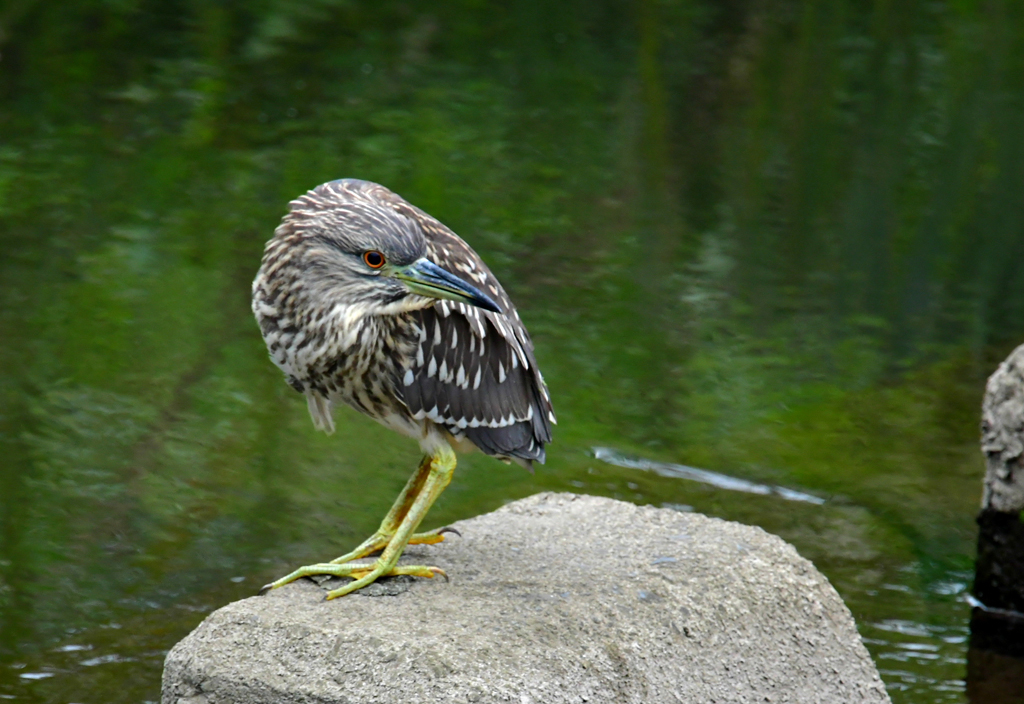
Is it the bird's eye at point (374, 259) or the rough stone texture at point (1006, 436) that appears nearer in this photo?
the bird's eye at point (374, 259)

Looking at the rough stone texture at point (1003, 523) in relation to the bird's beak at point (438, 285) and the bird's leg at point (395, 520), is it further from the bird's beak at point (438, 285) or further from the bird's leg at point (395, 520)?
the bird's beak at point (438, 285)

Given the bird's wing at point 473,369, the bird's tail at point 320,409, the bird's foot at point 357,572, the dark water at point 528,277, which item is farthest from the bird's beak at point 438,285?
the dark water at point 528,277

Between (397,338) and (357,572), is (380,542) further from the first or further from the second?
(397,338)

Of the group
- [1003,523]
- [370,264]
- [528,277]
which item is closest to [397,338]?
[370,264]

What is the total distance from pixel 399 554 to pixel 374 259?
900 millimetres

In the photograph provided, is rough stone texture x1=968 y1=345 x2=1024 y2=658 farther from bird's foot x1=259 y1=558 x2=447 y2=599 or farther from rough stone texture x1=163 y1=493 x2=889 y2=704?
bird's foot x1=259 y1=558 x2=447 y2=599

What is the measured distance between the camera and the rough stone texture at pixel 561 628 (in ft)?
Answer: 11.8

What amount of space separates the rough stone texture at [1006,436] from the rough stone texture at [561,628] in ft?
4.78

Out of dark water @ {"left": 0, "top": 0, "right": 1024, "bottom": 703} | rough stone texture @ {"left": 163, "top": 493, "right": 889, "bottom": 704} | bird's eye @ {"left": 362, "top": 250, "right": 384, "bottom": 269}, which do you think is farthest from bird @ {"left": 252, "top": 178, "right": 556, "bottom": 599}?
dark water @ {"left": 0, "top": 0, "right": 1024, "bottom": 703}

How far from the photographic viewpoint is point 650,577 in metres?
4.10

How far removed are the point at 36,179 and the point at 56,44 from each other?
3.34m

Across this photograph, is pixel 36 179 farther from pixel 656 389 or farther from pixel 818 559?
pixel 818 559

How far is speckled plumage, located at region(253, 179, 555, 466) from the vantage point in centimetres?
366

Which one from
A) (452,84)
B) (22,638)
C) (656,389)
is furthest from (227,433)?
(452,84)
